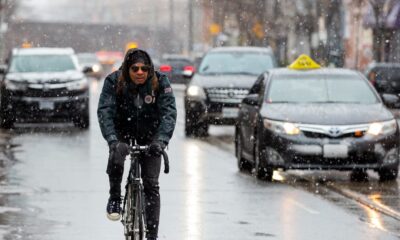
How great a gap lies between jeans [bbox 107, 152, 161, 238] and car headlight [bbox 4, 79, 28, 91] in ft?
55.9

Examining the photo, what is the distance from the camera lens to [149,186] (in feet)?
30.5

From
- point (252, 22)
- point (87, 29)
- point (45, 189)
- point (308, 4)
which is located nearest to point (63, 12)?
point (87, 29)

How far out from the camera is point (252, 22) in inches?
2783

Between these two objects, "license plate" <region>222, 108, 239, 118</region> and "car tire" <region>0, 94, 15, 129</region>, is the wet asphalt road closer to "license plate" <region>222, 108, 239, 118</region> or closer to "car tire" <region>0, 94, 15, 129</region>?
"license plate" <region>222, 108, 239, 118</region>

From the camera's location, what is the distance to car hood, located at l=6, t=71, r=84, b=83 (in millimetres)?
26188

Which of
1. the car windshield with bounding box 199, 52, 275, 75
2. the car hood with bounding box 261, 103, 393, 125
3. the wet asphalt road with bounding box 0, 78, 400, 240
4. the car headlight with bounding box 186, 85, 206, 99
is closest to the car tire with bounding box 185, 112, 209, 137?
the car headlight with bounding box 186, 85, 206, 99

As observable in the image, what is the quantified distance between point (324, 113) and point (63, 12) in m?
164

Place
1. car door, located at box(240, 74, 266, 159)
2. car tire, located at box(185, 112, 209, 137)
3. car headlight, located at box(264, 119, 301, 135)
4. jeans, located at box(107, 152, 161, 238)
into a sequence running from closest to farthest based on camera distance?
jeans, located at box(107, 152, 161, 238) → car headlight, located at box(264, 119, 301, 135) → car door, located at box(240, 74, 266, 159) → car tire, located at box(185, 112, 209, 137)

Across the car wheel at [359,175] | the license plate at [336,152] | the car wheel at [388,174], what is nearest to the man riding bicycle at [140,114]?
the license plate at [336,152]

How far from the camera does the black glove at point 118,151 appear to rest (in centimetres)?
886

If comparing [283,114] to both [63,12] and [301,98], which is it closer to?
[301,98]

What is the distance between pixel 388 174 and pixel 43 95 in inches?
459

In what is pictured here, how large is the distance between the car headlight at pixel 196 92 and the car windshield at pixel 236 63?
2.44 feet

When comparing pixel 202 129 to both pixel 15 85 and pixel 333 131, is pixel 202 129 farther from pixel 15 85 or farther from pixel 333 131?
pixel 333 131
